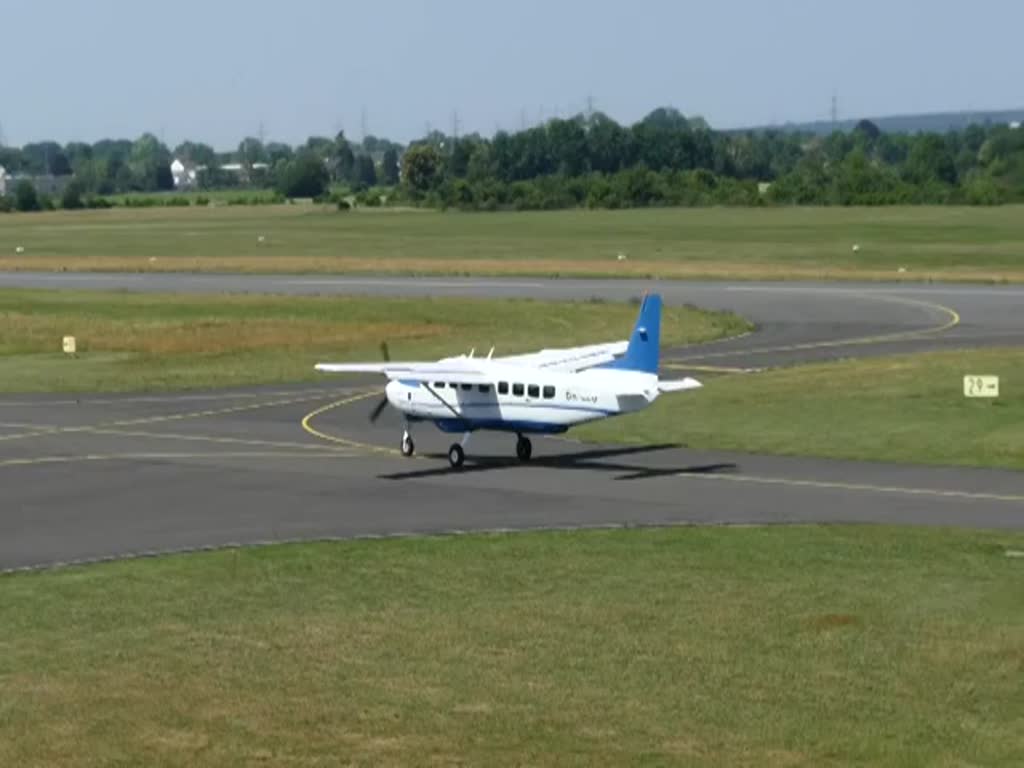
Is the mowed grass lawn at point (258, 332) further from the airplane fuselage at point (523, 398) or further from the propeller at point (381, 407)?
the airplane fuselage at point (523, 398)

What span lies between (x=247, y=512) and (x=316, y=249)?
140 meters

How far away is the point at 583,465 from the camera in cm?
6019

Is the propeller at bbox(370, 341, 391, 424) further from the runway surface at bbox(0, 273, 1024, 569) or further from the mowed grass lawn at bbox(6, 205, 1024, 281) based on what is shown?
the mowed grass lawn at bbox(6, 205, 1024, 281)

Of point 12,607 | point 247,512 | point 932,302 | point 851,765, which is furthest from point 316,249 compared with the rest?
point 851,765

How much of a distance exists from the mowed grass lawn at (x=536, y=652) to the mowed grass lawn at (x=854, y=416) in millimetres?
13595

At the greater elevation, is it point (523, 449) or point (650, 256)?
point (523, 449)

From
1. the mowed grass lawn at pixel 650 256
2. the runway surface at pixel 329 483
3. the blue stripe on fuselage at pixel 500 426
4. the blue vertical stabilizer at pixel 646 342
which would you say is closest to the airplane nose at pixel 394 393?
the blue stripe on fuselage at pixel 500 426

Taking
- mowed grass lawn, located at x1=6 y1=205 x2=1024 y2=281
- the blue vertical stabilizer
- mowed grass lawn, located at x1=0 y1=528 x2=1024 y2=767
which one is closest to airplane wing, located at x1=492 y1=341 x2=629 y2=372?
the blue vertical stabilizer

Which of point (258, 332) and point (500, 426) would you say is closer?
point (500, 426)

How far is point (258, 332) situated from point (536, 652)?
71160 mm

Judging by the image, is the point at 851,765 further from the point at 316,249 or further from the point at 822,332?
the point at 316,249

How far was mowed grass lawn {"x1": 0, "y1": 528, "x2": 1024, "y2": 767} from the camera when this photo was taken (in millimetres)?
29609

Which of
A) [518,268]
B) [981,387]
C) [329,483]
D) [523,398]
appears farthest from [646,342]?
[518,268]

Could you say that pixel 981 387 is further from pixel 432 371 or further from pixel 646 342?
pixel 432 371
